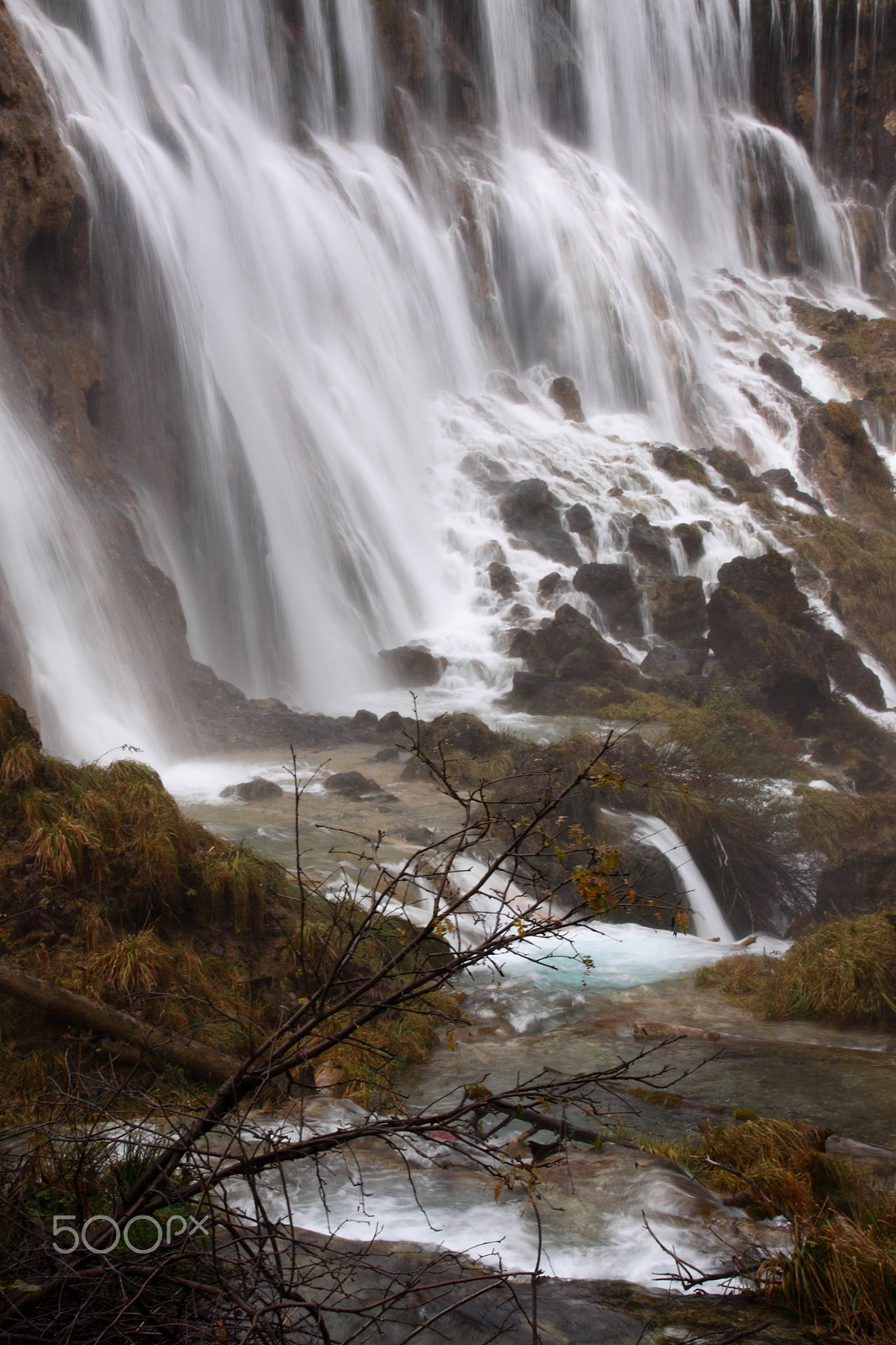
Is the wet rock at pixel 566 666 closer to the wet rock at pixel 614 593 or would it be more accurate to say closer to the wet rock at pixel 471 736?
the wet rock at pixel 614 593

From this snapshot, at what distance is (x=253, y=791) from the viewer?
12.6 metres

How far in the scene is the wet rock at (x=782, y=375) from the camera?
3688 cm

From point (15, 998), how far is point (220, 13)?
35611 millimetres

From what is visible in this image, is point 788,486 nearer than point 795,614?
No

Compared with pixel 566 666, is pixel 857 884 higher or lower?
lower

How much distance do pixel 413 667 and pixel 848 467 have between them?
800 inches

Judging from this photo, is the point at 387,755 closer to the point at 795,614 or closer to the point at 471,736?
the point at 471,736

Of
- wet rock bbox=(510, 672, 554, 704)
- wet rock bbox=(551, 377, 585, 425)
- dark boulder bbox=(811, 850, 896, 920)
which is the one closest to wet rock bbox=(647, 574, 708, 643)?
wet rock bbox=(510, 672, 554, 704)

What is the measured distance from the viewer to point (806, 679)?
18.1 meters

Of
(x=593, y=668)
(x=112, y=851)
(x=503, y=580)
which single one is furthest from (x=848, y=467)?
(x=112, y=851)

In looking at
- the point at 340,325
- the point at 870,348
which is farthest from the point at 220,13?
the point at 870,348

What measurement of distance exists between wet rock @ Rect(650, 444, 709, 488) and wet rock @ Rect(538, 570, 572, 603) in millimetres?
8107

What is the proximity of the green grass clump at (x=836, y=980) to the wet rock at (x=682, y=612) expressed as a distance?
14.1m

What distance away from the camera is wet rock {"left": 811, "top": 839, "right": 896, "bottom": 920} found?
10.1 meters
